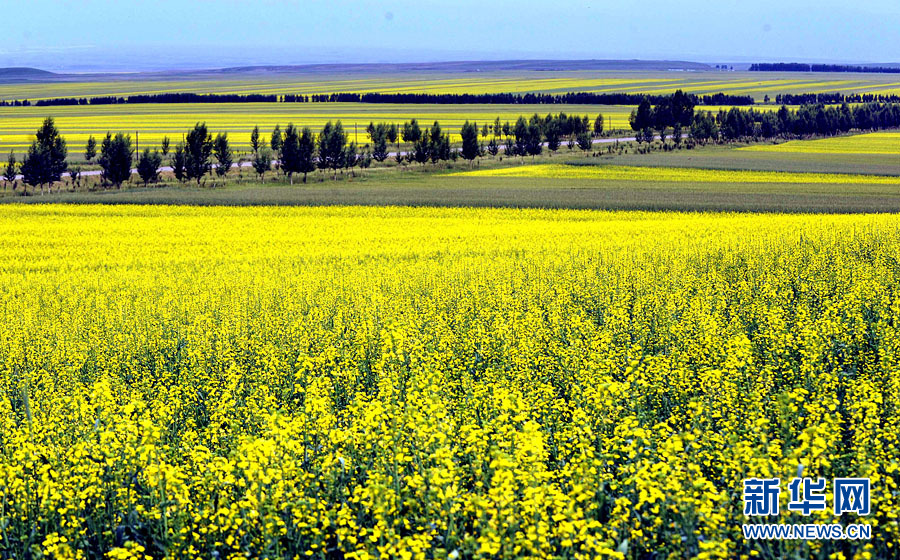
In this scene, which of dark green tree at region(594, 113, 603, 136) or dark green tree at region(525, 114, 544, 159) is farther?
dark green tree at region(594, 113, 603, 136)

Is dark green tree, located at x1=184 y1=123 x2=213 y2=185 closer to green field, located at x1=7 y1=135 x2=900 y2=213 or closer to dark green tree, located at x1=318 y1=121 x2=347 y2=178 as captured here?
green field, located at x1=7 y1=135 x2=900 y2=213

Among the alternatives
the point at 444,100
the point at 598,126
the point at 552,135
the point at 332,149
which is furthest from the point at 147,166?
the point at 444,100

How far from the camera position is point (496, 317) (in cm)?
1609

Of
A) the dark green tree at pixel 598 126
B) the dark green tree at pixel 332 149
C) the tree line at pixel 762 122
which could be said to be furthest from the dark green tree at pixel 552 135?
the dark green tree at pixel 332 149

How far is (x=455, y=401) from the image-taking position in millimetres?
11750

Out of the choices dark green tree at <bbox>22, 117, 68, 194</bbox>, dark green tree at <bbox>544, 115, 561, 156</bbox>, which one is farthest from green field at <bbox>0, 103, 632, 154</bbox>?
dark green tree at <bbox>22, 117, 68, 194</bbox>

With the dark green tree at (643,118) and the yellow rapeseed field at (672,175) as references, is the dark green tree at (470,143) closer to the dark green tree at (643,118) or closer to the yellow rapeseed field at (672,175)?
the yellow rapeseed field at (672,175)

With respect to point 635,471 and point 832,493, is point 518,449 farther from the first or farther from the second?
point 832,493

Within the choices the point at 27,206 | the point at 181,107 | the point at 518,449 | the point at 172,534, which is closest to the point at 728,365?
the point at 518,449

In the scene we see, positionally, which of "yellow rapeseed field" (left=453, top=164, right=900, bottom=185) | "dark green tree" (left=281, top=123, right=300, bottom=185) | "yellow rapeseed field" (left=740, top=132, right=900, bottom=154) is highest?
"yellow rapeseed field" (left=740, top=132, right=900, bottom=154)

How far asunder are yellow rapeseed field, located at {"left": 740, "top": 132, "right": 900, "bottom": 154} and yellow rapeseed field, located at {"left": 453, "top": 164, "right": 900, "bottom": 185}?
973 inches

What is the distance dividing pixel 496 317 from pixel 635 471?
7.88 metres

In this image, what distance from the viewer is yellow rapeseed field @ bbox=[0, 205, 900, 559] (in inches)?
304

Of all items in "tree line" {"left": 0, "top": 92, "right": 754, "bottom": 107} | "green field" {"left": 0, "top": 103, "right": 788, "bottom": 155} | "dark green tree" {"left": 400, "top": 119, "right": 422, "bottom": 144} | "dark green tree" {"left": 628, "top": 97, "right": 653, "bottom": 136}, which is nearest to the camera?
"dark green tree" {"left": 400, "top": 119, "right": 422, "bottom": 144}
